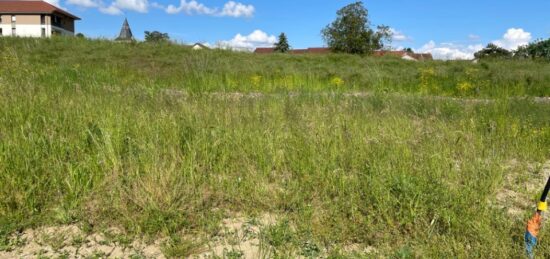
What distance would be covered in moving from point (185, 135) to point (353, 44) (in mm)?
41066

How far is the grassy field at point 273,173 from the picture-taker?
2758 millimetres

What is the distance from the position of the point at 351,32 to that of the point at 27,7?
61.0m

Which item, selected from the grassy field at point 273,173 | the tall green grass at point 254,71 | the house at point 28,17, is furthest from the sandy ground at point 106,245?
the house at point 28,17

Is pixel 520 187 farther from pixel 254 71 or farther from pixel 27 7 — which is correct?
pixel 27 7

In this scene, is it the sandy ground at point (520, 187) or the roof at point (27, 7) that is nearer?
the sandy ground at point (520, 187)

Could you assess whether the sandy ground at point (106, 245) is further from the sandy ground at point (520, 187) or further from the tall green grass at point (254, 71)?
the tall green grass at point (254, 71)

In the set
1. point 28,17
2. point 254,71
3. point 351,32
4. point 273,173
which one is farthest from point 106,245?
point 28,17

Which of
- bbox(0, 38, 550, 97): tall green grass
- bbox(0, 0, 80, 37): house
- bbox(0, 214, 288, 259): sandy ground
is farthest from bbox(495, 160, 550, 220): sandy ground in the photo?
bbox(0, 0, 80, 37): house

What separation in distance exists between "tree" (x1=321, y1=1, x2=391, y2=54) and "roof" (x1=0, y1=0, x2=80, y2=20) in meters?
54.2

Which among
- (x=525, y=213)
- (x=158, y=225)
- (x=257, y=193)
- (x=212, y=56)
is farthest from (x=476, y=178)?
(x=212, y=56)

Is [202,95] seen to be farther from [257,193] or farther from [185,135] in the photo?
[257,193]

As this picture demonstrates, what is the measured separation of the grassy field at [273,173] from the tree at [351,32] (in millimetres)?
38585

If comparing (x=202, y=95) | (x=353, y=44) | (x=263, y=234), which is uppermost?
(x=353, y=44)

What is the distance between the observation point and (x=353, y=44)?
43.3 meters
